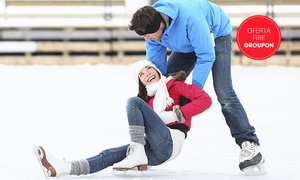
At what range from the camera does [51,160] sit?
3250mm

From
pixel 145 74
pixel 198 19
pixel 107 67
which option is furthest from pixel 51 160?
pixel 107 67

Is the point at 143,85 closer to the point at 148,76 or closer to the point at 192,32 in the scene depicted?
the point at 148,76

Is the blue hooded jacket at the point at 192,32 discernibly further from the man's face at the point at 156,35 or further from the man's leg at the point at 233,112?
the man's leg at the point at 233,112

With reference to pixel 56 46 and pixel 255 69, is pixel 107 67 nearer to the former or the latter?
pixel 56 46

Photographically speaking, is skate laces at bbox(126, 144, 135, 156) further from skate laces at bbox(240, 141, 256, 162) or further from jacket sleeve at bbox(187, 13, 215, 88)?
skate laces at bbox(240, 141, 256, 162)

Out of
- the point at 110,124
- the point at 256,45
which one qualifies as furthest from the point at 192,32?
the point at 256,45

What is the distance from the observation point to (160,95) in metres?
3.33

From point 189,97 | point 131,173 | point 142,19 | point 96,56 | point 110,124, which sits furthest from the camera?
point 96,56

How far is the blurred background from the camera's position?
11.3m

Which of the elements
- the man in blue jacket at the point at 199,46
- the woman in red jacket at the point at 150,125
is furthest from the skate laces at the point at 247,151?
the woman in red jacket at the point at 150,125

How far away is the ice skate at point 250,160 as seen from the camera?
3.47 metres

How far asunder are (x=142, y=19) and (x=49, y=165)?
2.29 ft

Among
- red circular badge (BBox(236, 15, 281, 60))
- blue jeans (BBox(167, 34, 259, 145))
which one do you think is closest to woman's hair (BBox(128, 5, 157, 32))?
blue jeans (BBox(167, 34, 259, 145))

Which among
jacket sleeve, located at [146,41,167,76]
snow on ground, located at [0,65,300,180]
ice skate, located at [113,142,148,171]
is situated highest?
jacket sleeve, located at [146,41,167,76]
